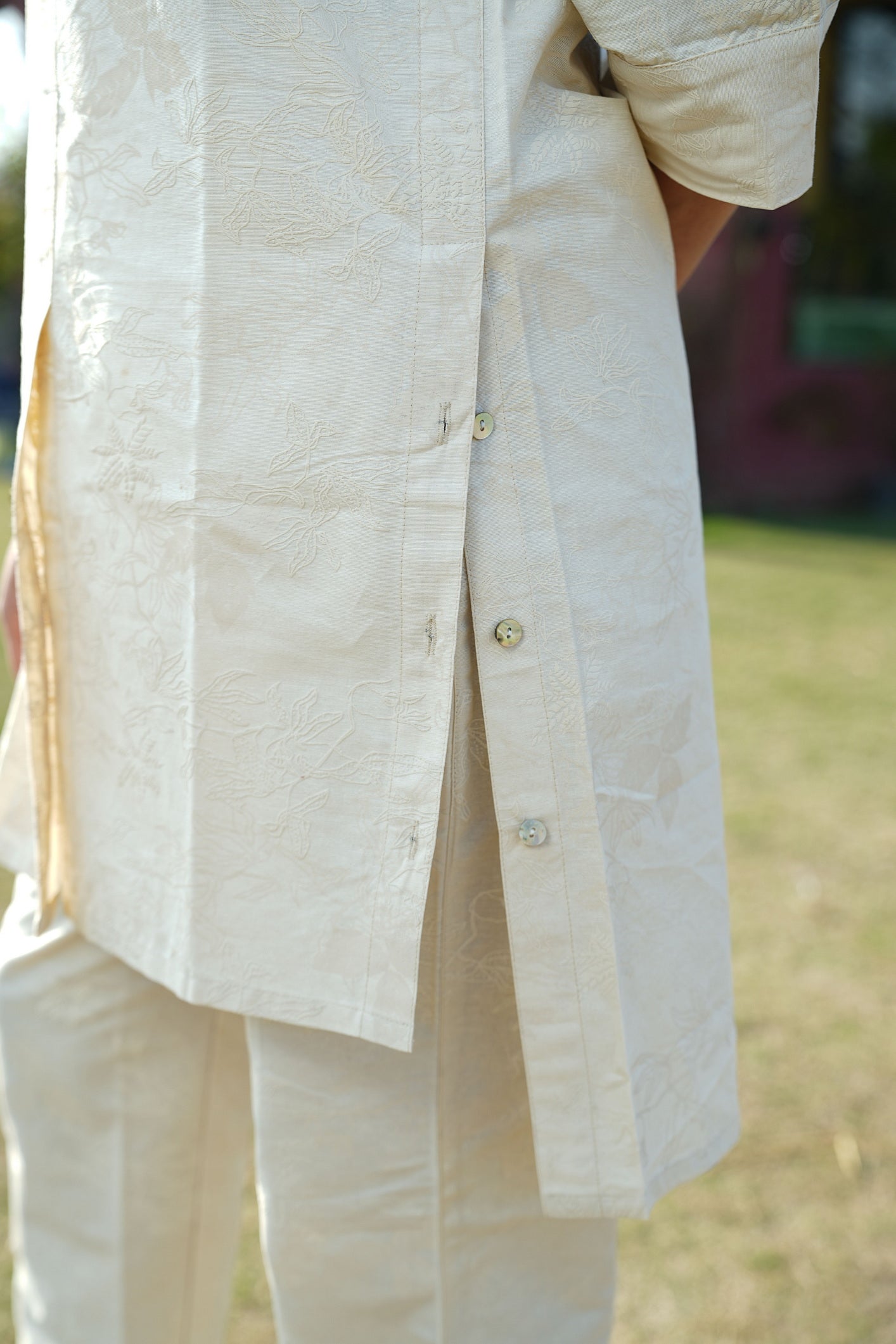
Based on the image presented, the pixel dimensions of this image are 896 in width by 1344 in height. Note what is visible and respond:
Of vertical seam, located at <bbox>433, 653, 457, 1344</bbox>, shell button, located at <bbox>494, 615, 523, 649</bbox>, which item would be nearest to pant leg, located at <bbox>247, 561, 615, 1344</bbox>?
vertical seam, located at <bbox>433, 653, 457, 1344</bbox>

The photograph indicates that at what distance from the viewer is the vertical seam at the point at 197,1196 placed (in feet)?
3.21

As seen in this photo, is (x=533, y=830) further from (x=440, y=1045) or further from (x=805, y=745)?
(x=805, y=745)

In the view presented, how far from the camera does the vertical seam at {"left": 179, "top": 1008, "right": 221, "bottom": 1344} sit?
978mm

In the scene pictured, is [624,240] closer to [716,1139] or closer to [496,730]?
[496,730]

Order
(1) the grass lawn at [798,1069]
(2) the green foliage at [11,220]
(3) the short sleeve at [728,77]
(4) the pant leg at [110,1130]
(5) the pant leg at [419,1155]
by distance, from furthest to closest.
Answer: (2) the green foliage at [11,220] → (1) the grass lawn at [798,1069] → (4) the pant leg at [110,1130] → (5) the pant leg at [419,1155] → (3) the short sleeve at [728,77]

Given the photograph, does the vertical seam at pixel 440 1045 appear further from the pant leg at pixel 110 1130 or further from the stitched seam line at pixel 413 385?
the pant leg at pixel 110 1130

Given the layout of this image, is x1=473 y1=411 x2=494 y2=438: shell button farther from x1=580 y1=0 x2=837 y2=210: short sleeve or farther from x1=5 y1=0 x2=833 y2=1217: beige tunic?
x1=580 y1=0 x2=837 y2=210: short sleeve

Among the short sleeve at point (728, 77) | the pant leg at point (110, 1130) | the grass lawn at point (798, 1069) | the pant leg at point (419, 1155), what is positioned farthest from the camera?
the grass lawn at point (798, 1069)

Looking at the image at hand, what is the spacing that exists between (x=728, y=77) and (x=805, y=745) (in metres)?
2.59

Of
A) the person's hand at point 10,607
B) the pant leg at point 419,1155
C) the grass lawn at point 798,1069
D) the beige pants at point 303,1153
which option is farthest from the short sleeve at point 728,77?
the grass lawn at point 798,1069

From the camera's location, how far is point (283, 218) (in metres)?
0.74

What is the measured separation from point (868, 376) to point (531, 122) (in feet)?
26.9

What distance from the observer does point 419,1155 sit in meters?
0.86

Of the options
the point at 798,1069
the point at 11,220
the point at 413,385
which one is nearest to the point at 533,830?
the point at 413,385
